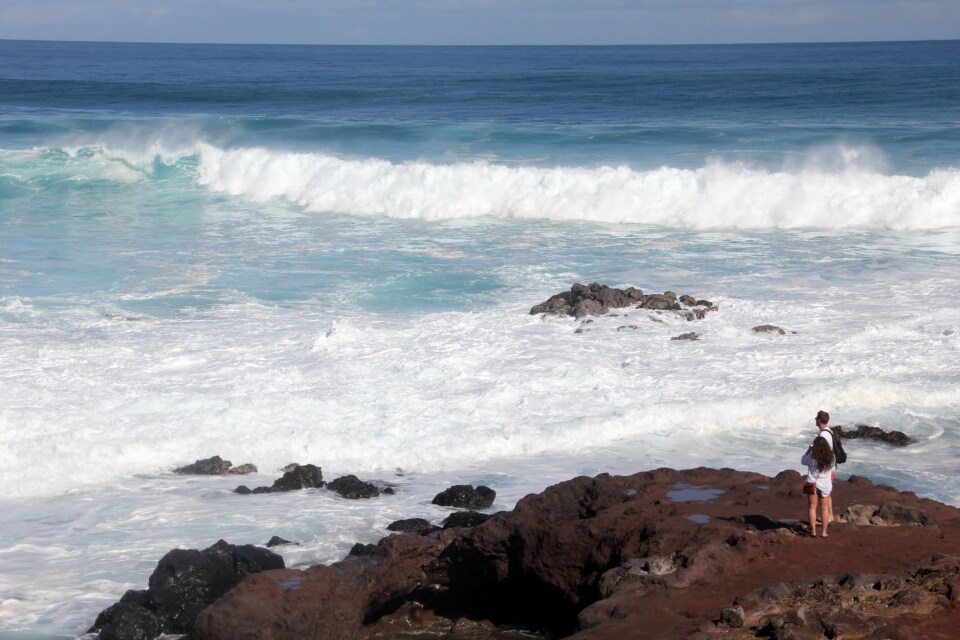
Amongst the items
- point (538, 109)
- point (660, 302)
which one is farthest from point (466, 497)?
point (538, 109)

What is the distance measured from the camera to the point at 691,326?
16.9m

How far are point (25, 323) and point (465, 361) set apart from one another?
7163 mm

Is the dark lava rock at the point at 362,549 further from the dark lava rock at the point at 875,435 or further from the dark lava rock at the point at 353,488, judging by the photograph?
the dark lava rock at the point at 875,435

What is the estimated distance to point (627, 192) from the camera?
98.9 feet

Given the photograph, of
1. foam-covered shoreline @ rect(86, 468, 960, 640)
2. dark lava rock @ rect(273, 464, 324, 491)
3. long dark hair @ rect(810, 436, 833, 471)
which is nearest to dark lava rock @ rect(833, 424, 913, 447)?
foam-covered shoreline @ rect(86, 468, 960, 640)

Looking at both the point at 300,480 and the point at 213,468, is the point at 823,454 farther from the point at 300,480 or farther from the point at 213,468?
the point at 213,468

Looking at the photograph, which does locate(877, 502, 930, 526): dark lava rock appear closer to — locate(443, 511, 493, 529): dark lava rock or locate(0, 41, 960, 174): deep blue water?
locate(443, 511, 493, 529): dark lava rock

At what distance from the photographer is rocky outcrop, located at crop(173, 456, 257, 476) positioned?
1200cm

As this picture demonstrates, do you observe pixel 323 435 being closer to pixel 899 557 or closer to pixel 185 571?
pixel 185 571

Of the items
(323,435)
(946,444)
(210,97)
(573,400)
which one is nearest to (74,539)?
(323,435)

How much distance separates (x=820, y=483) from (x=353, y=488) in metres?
4.74

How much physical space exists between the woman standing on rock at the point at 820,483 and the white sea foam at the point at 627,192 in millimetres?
19741

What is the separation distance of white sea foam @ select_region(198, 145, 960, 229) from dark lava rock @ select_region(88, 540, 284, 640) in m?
20.5

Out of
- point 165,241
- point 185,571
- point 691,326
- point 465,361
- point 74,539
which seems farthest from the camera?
point 165,241
